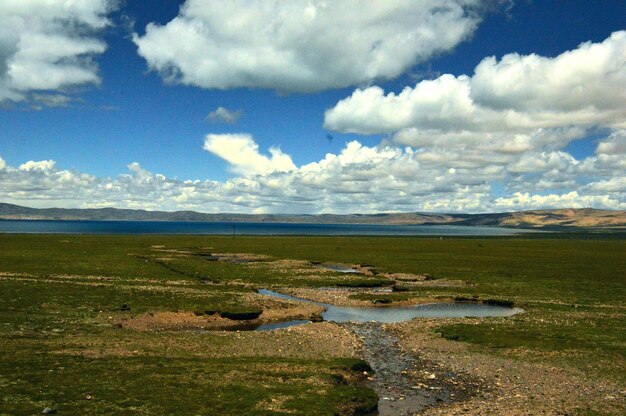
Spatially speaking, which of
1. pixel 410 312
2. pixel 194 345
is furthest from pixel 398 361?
pixel 410 312

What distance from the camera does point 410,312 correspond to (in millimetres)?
46031

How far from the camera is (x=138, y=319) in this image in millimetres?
37875

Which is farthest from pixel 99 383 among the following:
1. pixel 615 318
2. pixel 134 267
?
pixel 134 267

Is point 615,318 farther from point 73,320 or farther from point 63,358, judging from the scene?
point 73,320

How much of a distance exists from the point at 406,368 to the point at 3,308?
33.8 meters

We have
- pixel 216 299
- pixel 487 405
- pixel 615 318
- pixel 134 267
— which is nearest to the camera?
pixel 487 405

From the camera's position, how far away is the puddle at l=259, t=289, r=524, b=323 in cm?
4259

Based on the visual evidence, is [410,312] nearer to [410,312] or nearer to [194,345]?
[410,312]

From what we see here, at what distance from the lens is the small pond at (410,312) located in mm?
42594

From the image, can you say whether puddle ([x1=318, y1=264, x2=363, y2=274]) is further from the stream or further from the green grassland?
the stream

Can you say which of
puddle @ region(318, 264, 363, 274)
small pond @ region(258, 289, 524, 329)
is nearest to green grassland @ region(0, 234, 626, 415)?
small pond @ region(258, 289, 524, 329)

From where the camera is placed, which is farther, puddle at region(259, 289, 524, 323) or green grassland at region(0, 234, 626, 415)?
puddle at region(259, 289, 524, 323)

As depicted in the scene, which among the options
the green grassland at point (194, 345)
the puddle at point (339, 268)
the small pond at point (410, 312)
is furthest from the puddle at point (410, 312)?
the puddle at point (339, 268)

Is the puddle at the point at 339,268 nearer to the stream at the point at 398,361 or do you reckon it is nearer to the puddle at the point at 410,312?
the puddle at the point at 410,312
